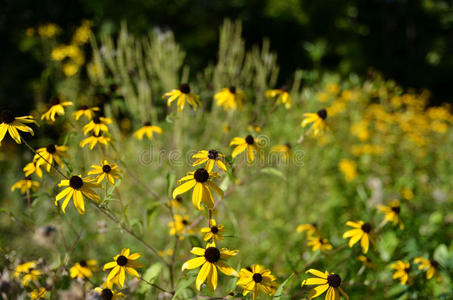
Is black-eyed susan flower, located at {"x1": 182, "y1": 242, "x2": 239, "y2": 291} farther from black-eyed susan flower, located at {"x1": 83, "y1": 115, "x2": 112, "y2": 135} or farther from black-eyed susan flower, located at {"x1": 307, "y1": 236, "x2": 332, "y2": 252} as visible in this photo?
black-eyed susan flower, located at {"x1": 83, "y1": 115, "x2": 112, "y2": 135}

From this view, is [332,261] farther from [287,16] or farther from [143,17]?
[287,16]

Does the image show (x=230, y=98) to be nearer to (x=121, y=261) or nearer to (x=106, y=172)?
(x=106, y=172)

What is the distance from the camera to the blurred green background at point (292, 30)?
→ 18.0 feet

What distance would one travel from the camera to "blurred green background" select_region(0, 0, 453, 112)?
5492 millimetres

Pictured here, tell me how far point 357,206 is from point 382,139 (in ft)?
5.04

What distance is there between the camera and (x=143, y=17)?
570 cm

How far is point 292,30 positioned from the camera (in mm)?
8109

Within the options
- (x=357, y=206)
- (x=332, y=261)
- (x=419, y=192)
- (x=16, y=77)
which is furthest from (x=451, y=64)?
(x=16, y=77)

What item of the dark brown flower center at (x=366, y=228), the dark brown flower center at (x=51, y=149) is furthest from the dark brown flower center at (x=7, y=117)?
the dark brown flower center at (x=366, y=228)

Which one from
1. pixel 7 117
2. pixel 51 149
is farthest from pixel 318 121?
pixel 7 117

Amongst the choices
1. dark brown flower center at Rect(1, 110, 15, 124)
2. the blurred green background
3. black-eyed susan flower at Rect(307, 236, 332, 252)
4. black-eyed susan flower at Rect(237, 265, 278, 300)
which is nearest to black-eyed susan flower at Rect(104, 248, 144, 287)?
black-eyed susan flower at Rect(237, 265, 278, 300)

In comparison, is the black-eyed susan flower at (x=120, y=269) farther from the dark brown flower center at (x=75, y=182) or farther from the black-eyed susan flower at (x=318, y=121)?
the black-eyed susan flower at (x=318, y=121)

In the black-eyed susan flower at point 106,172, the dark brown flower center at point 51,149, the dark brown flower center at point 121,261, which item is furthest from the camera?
the dark brown flower center at point 51,149

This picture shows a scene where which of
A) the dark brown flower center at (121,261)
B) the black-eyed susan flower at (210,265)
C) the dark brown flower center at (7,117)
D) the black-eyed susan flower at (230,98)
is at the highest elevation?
the dark brown flower center at (7,117)
